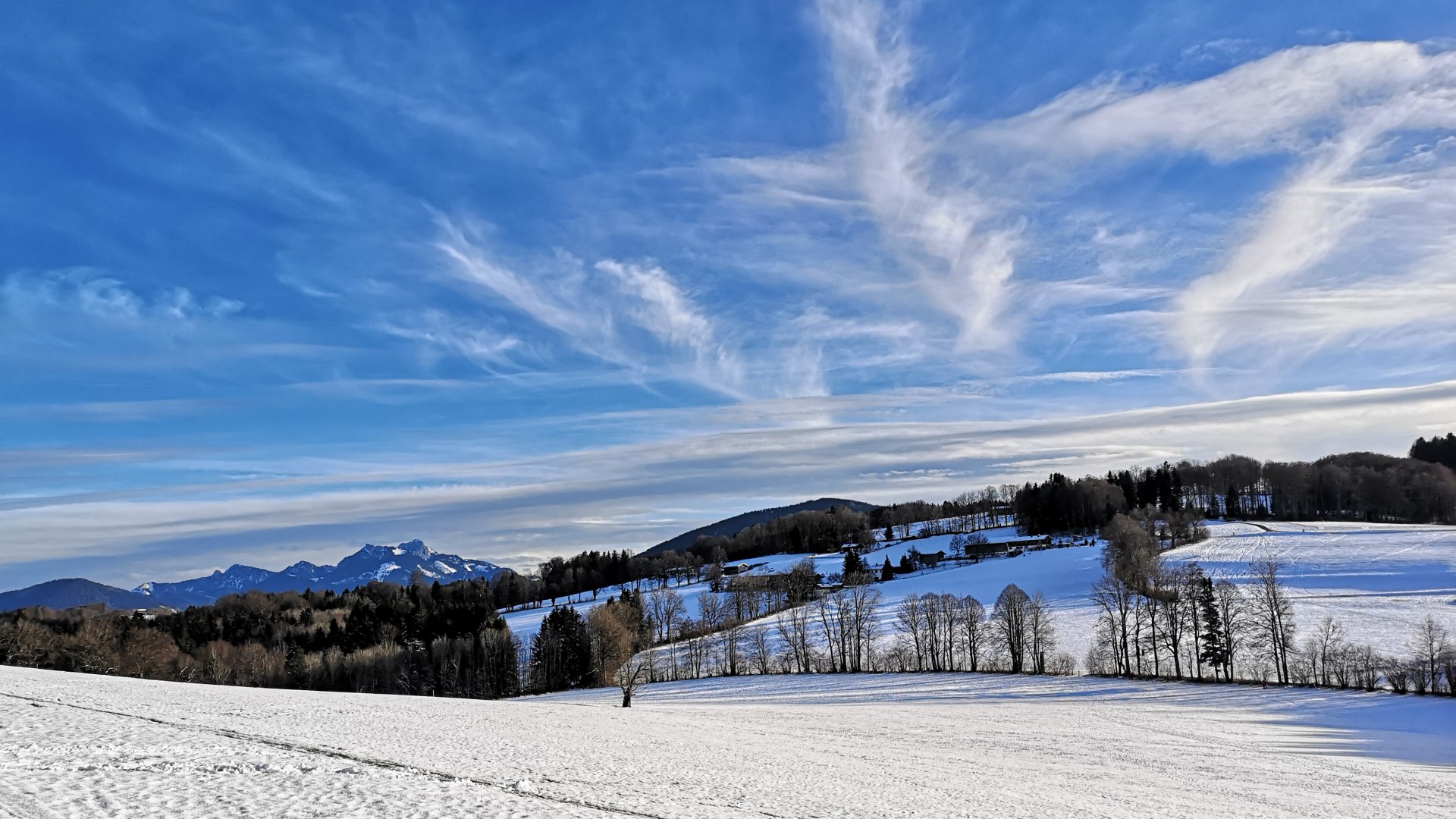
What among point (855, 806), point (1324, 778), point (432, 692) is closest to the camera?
point (855, 806)

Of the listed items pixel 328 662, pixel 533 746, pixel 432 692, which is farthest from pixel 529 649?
pixel 533 746

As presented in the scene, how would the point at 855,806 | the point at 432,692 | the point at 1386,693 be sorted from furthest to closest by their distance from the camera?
the point at 432,692
the point at 1386,693
the point at 855,806

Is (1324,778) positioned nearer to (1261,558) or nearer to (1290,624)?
(1290,624)

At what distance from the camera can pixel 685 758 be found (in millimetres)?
22344

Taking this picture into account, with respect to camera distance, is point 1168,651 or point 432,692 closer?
point 1168,651

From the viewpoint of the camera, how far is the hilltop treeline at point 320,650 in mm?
83250

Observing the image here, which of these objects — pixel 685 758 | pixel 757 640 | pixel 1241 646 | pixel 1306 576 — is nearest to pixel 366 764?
pixel 685 758

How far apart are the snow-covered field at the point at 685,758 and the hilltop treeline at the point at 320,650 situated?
57.1 meters

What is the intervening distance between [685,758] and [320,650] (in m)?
138

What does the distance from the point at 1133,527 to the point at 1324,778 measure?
4795 inches

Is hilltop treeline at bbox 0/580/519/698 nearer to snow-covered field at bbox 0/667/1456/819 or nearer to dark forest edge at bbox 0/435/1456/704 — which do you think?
dark forest edge at bbox 0/435/1456/704

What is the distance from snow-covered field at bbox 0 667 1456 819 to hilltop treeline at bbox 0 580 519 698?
57.1 m

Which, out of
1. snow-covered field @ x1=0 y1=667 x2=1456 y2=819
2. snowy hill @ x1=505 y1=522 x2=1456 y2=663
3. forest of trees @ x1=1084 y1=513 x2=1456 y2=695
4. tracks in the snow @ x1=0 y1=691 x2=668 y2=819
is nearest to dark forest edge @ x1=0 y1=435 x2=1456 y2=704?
forest of trees @ x1=1084 y1=513 x2=1456 y2=695

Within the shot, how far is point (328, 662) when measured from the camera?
118875 mm
